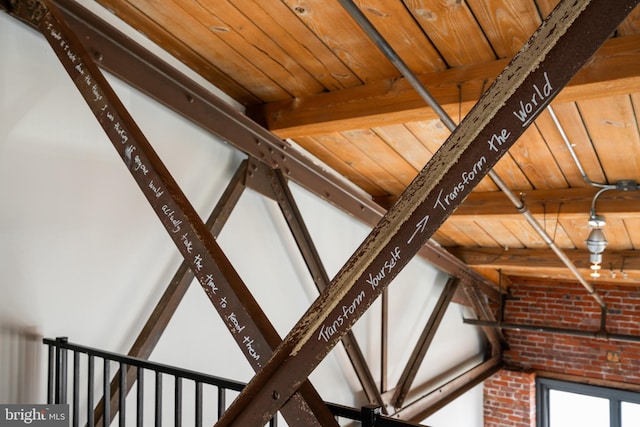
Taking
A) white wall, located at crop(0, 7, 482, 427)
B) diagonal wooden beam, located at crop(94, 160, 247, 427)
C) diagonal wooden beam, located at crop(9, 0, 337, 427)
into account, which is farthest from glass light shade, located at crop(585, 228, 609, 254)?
diagonal wooden beam, located at crop(9, 0, 337, 427)

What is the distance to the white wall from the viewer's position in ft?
7.47

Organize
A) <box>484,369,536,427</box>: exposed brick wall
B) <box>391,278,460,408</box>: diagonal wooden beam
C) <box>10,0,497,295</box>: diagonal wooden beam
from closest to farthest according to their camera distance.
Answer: <box>10,0,497,295</box>: diagonal wooden beam < <box>391,278,460,408</box>: diagonal wooden beam < <box>484,369,536,427</box>: exposed brick wall

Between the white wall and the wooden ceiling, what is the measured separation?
0.41m

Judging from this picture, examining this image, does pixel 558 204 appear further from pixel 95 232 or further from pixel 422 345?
pixel 95 232

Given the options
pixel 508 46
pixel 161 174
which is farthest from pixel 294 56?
pixel 161 174

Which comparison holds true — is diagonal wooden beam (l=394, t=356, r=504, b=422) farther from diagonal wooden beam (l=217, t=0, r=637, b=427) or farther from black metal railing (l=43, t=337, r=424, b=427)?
diagonal wooden beam (l=217, t=0, r=637, b=427)

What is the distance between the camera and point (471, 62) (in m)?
2.57

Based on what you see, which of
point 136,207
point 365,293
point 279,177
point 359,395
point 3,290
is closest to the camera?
point 365,293

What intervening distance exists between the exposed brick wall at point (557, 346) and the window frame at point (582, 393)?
0.13 m

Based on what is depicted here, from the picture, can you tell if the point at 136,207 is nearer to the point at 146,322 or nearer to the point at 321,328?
the point at 146,322

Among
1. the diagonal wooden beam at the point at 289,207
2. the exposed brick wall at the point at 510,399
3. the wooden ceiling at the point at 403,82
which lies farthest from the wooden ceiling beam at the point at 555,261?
the diagonal wooden beam at the point at 289,207

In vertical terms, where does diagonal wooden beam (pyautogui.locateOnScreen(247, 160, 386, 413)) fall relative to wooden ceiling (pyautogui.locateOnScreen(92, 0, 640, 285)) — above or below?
below

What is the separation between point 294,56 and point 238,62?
0.34 metres

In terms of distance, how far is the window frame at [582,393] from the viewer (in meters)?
6.40
